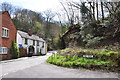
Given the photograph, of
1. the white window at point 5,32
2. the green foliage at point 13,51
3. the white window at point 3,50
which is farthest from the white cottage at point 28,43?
the white window at point 3,50

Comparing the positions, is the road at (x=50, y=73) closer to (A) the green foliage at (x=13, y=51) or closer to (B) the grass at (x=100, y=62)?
(B) the grass at (x=100, y=62)

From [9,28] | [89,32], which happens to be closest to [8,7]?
[9,28]

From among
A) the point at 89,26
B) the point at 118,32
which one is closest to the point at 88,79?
the point at 118,32

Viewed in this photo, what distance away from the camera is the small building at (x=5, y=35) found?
21180mm

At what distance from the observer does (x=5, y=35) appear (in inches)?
880

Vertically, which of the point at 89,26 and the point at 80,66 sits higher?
the point at 89,26

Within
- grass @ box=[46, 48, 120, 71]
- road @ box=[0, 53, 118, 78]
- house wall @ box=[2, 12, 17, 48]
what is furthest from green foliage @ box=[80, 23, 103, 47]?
house wall @ box=[2, 12, 17, 48]

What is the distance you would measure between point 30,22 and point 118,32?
3640 centimetres

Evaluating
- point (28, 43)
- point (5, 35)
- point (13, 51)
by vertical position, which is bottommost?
point (13, 51)

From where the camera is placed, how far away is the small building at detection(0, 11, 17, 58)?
834 inches

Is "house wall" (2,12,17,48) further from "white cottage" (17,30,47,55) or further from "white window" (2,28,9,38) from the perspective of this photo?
"white cottage" (17,30,47,55)

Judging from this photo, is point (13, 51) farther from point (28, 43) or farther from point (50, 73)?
point (50, 73)

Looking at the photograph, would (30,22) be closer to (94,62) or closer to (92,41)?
(92,41)

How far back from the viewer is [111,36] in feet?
56.9
